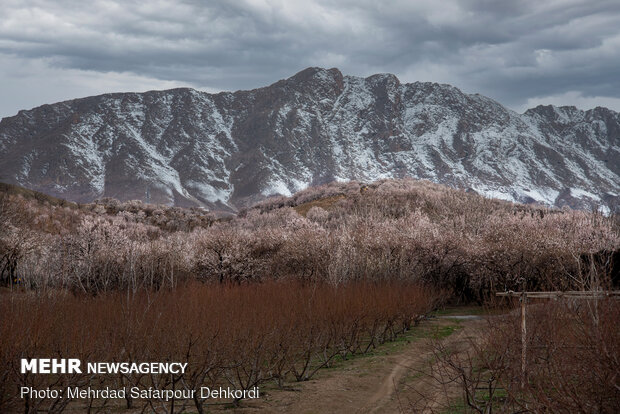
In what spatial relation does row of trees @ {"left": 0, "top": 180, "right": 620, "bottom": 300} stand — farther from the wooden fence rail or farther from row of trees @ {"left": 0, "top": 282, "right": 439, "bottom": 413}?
the wooden fence rail

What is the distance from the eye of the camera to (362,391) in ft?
52.7

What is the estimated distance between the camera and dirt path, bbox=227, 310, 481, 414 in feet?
46.3

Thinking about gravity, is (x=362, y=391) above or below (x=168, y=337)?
below

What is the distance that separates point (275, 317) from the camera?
1650 centimetres

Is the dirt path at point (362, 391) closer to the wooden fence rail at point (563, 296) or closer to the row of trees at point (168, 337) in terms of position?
the row of trees at point (168, 337)

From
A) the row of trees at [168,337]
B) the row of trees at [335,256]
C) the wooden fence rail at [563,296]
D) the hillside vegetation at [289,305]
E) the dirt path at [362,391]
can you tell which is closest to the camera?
the wooden fence rail at [563,296]

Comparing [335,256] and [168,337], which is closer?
[168,337]

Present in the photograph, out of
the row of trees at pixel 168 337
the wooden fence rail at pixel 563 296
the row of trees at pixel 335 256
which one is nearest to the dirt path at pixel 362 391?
the row of trees at pixel 168 337

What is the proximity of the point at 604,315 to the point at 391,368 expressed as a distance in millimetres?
11479

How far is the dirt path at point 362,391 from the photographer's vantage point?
14109 mm

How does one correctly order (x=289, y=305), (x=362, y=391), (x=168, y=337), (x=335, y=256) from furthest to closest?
(x=335, y=256)
(x=289, y=305)
(x=362, y=391)
(x=168, y=337)

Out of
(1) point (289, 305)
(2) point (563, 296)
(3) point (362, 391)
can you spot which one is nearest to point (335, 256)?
(1) point (289, 305)

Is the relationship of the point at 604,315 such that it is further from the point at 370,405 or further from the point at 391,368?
the point at 391,368

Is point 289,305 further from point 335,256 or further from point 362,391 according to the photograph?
point 335,256
